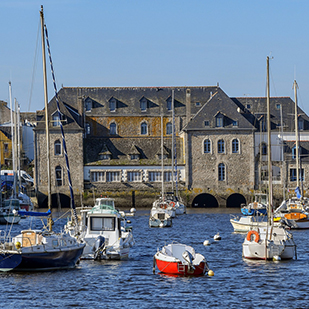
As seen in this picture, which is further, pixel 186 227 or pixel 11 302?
pixel 186 227

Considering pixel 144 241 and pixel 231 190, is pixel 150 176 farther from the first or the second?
pixel 144 241

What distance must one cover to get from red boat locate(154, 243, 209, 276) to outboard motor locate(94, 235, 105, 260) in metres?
4.77

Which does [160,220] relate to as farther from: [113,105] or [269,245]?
[113,105]

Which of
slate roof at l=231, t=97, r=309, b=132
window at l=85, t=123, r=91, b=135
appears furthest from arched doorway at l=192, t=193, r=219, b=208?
window at l=85, t=123, r=91, b=135

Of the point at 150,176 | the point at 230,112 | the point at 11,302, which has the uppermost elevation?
the point at 230,112

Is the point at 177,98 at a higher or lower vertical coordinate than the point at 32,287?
higher

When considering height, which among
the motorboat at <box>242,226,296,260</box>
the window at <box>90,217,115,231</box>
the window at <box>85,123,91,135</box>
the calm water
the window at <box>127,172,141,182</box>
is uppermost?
the window at <box>85,123,91,135</box>

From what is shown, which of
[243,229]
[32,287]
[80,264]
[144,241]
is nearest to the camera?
[32,287]

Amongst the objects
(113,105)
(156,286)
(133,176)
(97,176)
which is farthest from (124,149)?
(156,286)

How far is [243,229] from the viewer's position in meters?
55.8

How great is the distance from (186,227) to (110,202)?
723 centimetres

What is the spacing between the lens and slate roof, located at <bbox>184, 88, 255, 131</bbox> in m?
89.2

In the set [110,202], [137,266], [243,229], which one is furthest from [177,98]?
[137,266]

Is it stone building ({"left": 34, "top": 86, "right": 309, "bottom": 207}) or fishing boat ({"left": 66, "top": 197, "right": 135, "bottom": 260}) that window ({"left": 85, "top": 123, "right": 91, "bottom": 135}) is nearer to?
stone building ({"left": 34, "top": 86, "right": 309, "bottom": 207})
